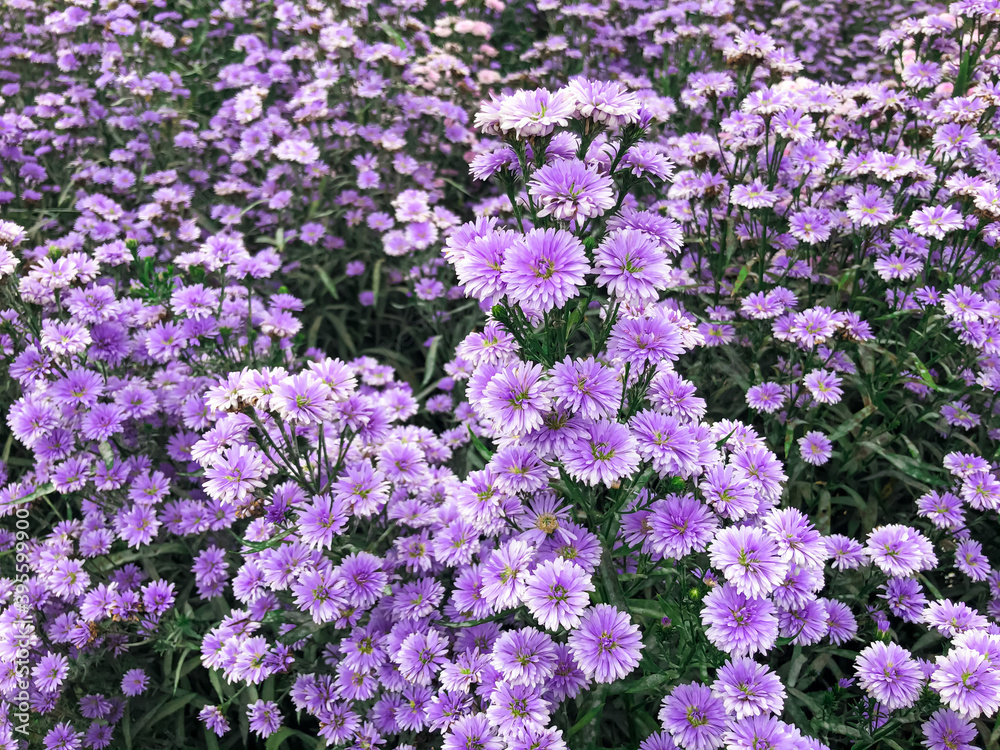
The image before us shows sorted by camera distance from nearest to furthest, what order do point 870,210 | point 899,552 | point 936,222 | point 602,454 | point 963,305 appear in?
point 602,454 → point 899,552 → point 963,305 → point 936,222 → point 870,210

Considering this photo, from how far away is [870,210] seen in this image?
9.19 ft

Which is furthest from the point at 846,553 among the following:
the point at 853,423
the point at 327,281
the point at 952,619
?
the point at 327,281

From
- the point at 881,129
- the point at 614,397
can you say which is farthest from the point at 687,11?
the point at 614,397

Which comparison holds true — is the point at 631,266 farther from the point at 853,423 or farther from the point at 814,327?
the point at 853,423

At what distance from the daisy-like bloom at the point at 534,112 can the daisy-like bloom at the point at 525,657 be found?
1200 millimetres

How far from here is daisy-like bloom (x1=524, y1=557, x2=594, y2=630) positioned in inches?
61.9

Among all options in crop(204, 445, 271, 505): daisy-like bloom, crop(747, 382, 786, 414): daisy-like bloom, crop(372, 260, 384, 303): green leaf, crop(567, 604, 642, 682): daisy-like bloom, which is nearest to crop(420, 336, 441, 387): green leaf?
Answer: crop(372, 260, 384, 303): green leaf

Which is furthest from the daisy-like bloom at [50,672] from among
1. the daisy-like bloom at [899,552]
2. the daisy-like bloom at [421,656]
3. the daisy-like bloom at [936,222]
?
the daisy-like bloom at [936,222]

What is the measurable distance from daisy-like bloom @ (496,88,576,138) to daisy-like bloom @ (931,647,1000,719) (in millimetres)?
1570

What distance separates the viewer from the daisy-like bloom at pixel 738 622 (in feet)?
4.95

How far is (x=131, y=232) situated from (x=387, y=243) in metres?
1.49

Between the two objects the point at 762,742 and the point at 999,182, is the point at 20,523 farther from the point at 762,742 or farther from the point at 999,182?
the point at 999,182

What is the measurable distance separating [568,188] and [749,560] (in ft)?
3.10

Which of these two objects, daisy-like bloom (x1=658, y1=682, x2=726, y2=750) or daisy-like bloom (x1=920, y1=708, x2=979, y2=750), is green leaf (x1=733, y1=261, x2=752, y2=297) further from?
daisy-like bloom (x1=658, y1=682, x2=726, y2=750)
